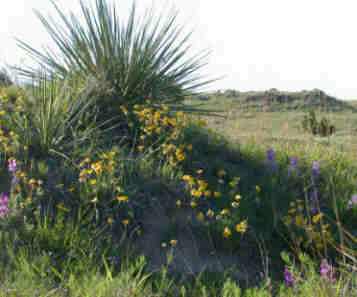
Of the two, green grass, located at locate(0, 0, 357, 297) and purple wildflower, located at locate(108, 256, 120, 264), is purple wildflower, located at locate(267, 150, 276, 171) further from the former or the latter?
purple wildflower, located at locate(108, 256, 120, 264)

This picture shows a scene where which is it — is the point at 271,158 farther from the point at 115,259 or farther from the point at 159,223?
the point at 115,259

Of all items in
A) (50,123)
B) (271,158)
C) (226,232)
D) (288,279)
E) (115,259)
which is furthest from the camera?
(271,158)

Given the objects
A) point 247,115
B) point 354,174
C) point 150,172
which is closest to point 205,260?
point 150,172

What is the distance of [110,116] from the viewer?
5023 mm

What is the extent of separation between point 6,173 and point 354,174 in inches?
170

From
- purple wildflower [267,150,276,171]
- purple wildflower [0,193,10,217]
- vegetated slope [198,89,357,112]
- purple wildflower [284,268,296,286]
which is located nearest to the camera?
purple wildflower [284,268,296,286]

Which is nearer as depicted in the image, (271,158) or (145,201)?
(145,201)

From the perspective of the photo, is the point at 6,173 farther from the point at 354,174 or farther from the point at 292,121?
the point at 292,121

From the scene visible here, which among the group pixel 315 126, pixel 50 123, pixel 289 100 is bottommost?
pixel 315 126

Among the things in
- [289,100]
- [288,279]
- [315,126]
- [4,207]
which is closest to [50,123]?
[4,207]

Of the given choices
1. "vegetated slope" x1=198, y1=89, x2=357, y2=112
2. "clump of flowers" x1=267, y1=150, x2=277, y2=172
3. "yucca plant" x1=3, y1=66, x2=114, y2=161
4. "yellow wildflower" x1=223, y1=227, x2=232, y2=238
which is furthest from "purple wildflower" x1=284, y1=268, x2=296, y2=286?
"vegetated slope" x1=198, y1=89, x2=357, y2=112

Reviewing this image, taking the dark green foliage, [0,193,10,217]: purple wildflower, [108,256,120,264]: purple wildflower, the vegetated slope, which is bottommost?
[108,256,120,264]: purple wildflower

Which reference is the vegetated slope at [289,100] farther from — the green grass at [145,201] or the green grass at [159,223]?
the green grass at [159,223]

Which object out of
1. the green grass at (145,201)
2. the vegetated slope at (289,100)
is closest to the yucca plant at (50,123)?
the green grass at (145,201)
